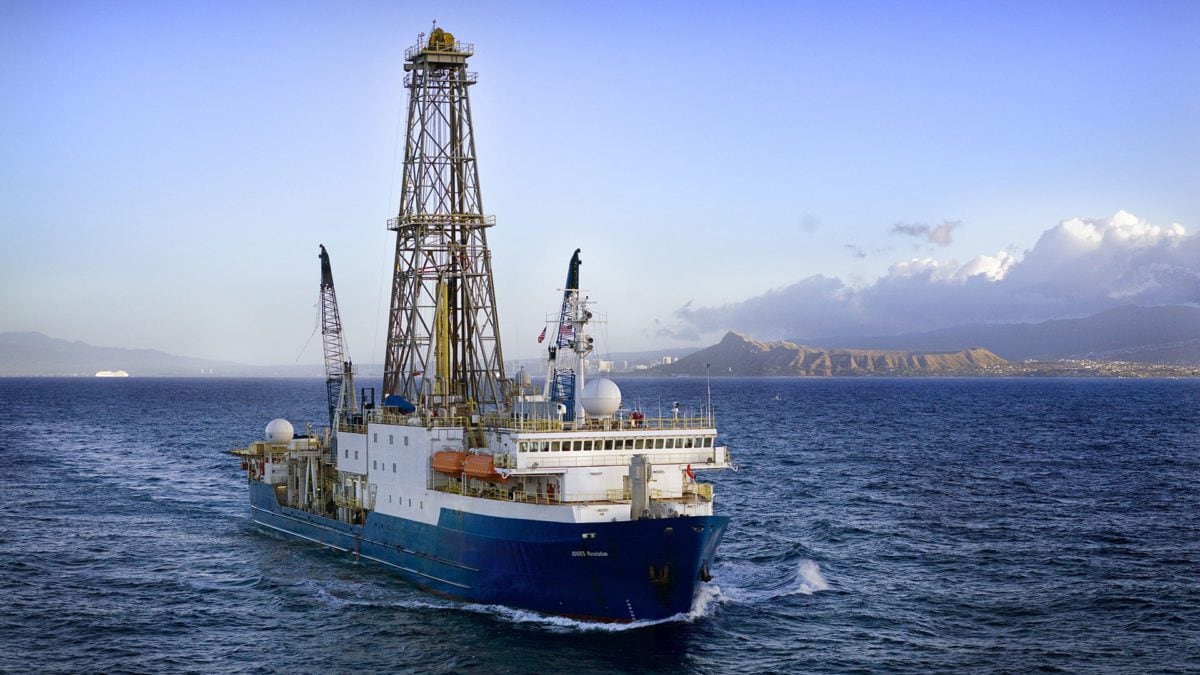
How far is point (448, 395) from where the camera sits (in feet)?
167

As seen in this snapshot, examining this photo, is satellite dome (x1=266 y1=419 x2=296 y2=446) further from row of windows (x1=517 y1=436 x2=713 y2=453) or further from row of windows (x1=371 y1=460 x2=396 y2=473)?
row of windows (x1=517 y1=436 x2=713 y2=453)

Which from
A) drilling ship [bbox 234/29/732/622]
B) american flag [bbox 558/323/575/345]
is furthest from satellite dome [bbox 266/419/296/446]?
american flag [bbox 558/323/575/345]

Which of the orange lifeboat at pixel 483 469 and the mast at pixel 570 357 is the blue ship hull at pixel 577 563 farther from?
the mast at pixel 570 357

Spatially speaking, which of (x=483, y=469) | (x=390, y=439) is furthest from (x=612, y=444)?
(x=390, y=439)

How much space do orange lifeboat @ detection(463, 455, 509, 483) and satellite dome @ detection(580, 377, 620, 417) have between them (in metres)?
4.39

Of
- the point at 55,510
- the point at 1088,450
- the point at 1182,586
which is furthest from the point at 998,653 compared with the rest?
the point at 1088,450

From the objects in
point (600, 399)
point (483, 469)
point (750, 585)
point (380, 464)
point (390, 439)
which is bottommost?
point (750, 585)

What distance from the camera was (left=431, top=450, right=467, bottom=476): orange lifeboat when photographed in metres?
43.9

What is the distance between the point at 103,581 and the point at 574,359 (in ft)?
75.8

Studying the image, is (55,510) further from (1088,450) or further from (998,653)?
(1088,450)

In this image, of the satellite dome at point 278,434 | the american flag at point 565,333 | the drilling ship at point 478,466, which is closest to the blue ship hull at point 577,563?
the drilling ship at point 478,466

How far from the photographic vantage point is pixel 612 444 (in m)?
42.3

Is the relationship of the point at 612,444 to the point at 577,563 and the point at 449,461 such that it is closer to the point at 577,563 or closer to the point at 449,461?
the point at 577,563

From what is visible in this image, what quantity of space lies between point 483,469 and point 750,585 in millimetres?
12436
